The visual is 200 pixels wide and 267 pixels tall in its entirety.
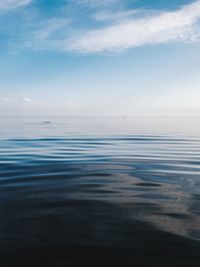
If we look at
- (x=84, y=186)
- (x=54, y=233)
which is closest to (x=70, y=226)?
(x=54, y=233)

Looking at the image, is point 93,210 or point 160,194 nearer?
point 93,210

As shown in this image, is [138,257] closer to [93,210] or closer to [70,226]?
[70,226]

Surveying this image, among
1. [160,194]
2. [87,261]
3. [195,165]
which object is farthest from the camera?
[195,165]

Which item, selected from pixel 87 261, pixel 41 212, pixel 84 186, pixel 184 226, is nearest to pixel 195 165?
pixel 84 186

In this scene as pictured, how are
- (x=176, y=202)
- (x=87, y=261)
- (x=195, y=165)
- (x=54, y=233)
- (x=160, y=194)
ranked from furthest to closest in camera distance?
1. (x=195, y=165)
2. (x=160, y=194)
3. (x=176, y=202)
4. (x=54, y=233)
5. (x=87, y=261)

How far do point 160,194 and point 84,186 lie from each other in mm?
2760

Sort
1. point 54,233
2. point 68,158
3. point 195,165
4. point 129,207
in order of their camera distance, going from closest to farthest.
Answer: point 54,233 → point 129,207 → point 195,165 → point 68,158

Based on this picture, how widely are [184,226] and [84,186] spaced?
4212mm

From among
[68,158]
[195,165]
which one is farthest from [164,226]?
[68,158]

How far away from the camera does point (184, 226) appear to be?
18.3 ft

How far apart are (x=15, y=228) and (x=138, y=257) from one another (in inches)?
111

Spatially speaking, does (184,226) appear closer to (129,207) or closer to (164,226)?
(164,226)

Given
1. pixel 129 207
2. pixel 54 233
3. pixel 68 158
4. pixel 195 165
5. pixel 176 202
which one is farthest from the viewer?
pixel 68 158

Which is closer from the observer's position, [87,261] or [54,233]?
[87,261]
